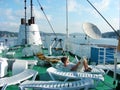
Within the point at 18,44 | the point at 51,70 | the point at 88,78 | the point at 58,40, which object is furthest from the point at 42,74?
the point at 18,44

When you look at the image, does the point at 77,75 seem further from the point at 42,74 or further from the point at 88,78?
the point at 42,74

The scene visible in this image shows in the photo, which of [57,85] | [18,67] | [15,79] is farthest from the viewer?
[18,67]

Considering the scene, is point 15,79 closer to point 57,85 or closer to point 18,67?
point 57,85

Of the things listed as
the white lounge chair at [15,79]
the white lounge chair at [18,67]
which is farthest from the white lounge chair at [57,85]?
the white lounge chair at [18,67]

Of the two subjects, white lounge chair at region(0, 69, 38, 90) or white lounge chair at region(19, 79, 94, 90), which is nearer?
white lounge chair at region(19, 79, 94, 90)

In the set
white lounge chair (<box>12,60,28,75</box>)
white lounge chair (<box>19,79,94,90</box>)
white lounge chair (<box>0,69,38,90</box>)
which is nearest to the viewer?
white lounge chair (<box>19,79,94,90</box>)

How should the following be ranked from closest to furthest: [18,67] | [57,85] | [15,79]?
[57,85], [15,79], [18,67]

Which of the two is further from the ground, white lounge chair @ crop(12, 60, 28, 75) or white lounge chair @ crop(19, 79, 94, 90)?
white lounge chair @ crop(12, 60, 28, 75)

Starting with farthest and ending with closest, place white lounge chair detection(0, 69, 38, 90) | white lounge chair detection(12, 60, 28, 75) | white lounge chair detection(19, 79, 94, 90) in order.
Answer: white lounge chair detection(12, 60, 28, 75)
white lounge chair detection(0, 69, 38, 90)
white lounge chair detection(19, 79, 94, 90)

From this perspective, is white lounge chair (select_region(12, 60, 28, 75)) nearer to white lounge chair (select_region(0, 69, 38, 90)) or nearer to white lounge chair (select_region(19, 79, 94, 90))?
white lounge chair (select_region(0, 69, 38, 90))

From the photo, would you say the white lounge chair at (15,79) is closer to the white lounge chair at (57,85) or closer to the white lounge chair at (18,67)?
the white lounge chair at (57,85)

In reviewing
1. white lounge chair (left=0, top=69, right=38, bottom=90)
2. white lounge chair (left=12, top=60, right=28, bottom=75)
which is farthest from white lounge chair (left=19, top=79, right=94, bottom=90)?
white lounge chair (left=12, top=60, right=28, bottom=75)

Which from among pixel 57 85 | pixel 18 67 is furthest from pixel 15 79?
pixel 18 67

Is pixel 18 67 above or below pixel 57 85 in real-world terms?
above
